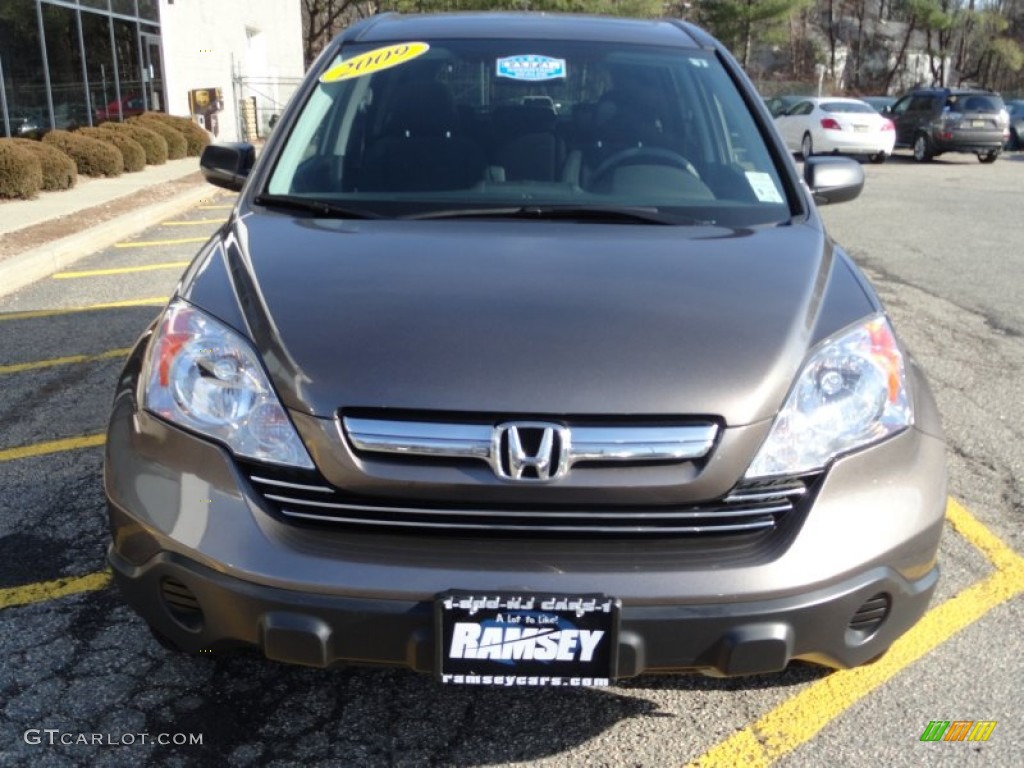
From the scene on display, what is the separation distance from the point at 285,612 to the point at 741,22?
4806 centimetres

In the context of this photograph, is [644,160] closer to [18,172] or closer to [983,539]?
[983,539]

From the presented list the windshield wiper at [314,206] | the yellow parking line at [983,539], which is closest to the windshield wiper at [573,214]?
the windshield wiper at [314,206]

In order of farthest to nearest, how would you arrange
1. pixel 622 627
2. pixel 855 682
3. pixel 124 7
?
pixel 124 7
pixel 855 682
pixel 622 627

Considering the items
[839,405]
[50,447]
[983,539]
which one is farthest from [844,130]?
[839,405]

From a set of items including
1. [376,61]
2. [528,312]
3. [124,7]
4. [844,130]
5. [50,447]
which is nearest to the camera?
[528,312]

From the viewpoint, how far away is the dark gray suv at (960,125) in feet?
69.7

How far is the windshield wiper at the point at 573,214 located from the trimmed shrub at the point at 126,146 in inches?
524

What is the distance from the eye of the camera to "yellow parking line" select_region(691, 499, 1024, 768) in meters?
2.36

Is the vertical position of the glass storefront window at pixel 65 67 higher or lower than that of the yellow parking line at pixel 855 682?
higher

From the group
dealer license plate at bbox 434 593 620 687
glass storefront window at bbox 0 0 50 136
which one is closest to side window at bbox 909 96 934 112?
glass storefront window at bbox 0 0 50 136

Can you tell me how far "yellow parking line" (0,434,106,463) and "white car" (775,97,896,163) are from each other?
60.6 feet

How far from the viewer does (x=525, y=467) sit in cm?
189

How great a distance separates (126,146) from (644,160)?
13.5 meters

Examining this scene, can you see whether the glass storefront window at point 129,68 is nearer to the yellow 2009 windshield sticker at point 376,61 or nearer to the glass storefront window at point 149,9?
the glass storefront window at point 149,9
